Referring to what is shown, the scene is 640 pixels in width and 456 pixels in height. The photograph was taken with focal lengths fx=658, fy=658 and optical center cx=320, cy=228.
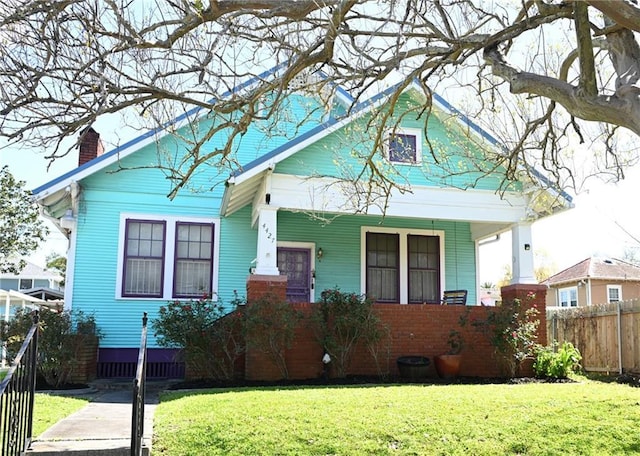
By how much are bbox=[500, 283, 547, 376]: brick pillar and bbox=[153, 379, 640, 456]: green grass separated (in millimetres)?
4139

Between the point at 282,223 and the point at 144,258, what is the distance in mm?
3305

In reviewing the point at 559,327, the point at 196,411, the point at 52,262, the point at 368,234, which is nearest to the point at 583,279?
the point at 559,327

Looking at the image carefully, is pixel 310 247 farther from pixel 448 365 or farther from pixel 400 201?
pixel 448 365

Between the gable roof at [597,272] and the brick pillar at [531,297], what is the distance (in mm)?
20474

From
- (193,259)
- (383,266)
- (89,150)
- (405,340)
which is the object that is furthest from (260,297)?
(89,150)

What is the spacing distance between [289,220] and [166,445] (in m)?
9.57

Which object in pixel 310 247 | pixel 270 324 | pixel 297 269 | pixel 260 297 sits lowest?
pixel 270 324

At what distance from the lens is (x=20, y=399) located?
18.4 ft

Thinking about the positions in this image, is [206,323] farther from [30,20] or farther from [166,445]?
[30,20]

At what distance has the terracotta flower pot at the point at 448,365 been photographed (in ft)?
41.4

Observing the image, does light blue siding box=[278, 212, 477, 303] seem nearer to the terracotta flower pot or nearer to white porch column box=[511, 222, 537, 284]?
white porch column box=[511, 222, 537, 284]

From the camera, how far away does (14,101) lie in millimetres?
6668

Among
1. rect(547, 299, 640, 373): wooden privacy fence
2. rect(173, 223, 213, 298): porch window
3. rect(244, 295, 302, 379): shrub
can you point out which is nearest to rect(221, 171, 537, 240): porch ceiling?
rect(173, 223, 213, 298): porch window

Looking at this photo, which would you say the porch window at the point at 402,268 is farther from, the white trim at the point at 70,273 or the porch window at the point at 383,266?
the white trim at the point at 70,273
